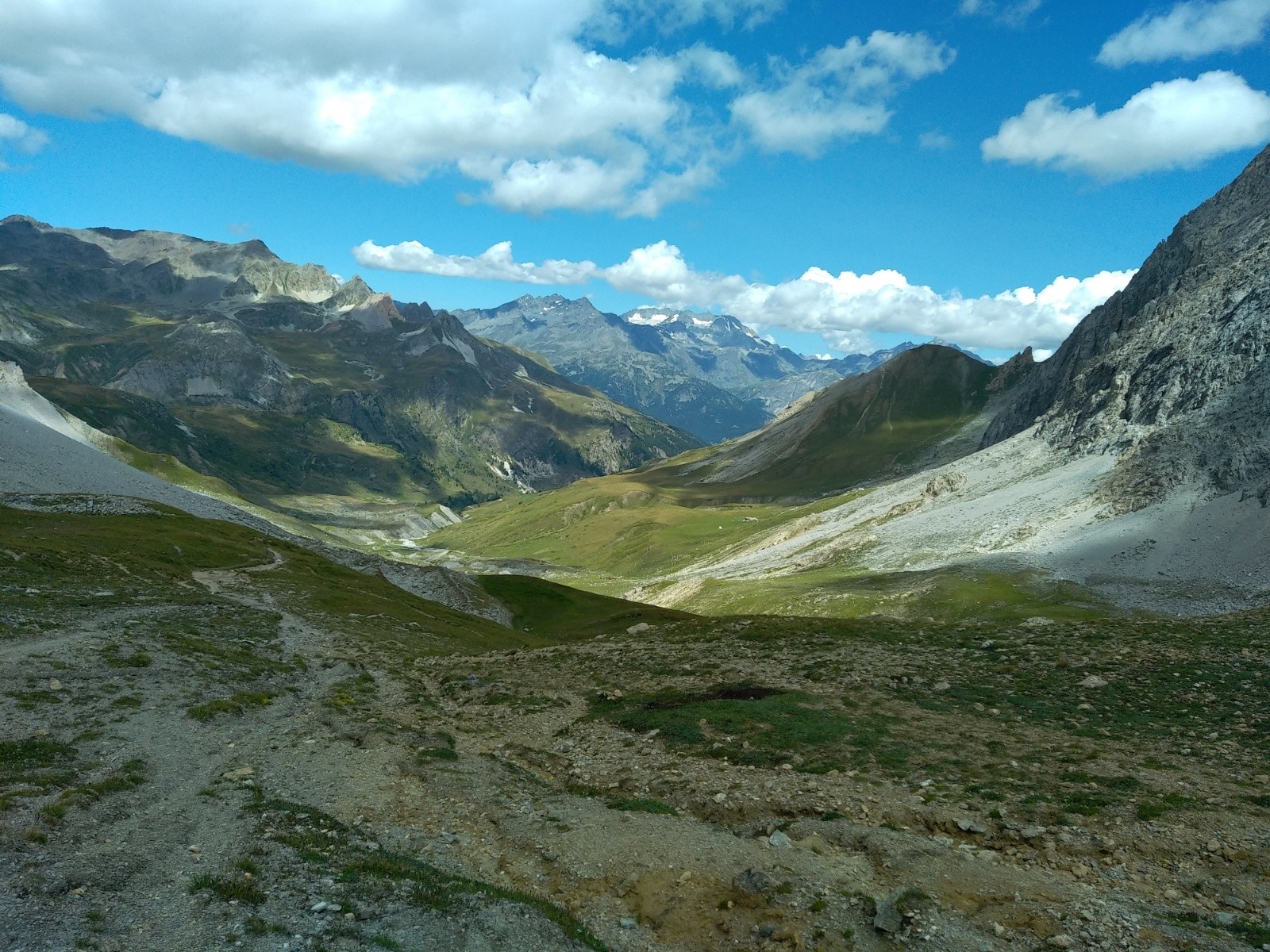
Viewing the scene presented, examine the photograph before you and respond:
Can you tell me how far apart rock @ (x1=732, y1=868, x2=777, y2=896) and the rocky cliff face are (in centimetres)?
11307

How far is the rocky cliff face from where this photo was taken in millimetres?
→ 110938

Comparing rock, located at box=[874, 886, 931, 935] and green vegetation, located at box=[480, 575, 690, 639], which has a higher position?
rock, located at box=[874, 886, 931, 935]

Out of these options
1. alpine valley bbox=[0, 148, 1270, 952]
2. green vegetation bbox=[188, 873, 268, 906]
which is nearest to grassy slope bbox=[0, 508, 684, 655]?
alpine valley bbox=[0, 148, 1270, 952]

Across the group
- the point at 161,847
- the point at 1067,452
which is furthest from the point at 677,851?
the point at 1067,452

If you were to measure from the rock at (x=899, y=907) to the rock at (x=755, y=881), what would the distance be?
2.55 m

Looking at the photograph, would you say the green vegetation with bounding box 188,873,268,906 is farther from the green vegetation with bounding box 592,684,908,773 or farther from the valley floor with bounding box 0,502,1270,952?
the green vegetation with bounding box 592,684,908,773

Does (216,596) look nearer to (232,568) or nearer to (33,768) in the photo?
(232,568)

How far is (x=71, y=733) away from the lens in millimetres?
23875

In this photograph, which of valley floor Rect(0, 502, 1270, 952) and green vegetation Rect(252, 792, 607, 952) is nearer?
valley floor Rect(0, 502, 1270, 952)

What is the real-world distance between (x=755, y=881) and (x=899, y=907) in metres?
3.37

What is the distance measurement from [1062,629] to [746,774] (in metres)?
27.3

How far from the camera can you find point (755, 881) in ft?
59.9

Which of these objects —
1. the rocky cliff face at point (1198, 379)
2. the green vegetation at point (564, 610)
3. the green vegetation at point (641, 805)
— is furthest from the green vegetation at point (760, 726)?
the rocky cliff face at point (1198, 379)

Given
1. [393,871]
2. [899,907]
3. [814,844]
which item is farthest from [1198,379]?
[393,871]
